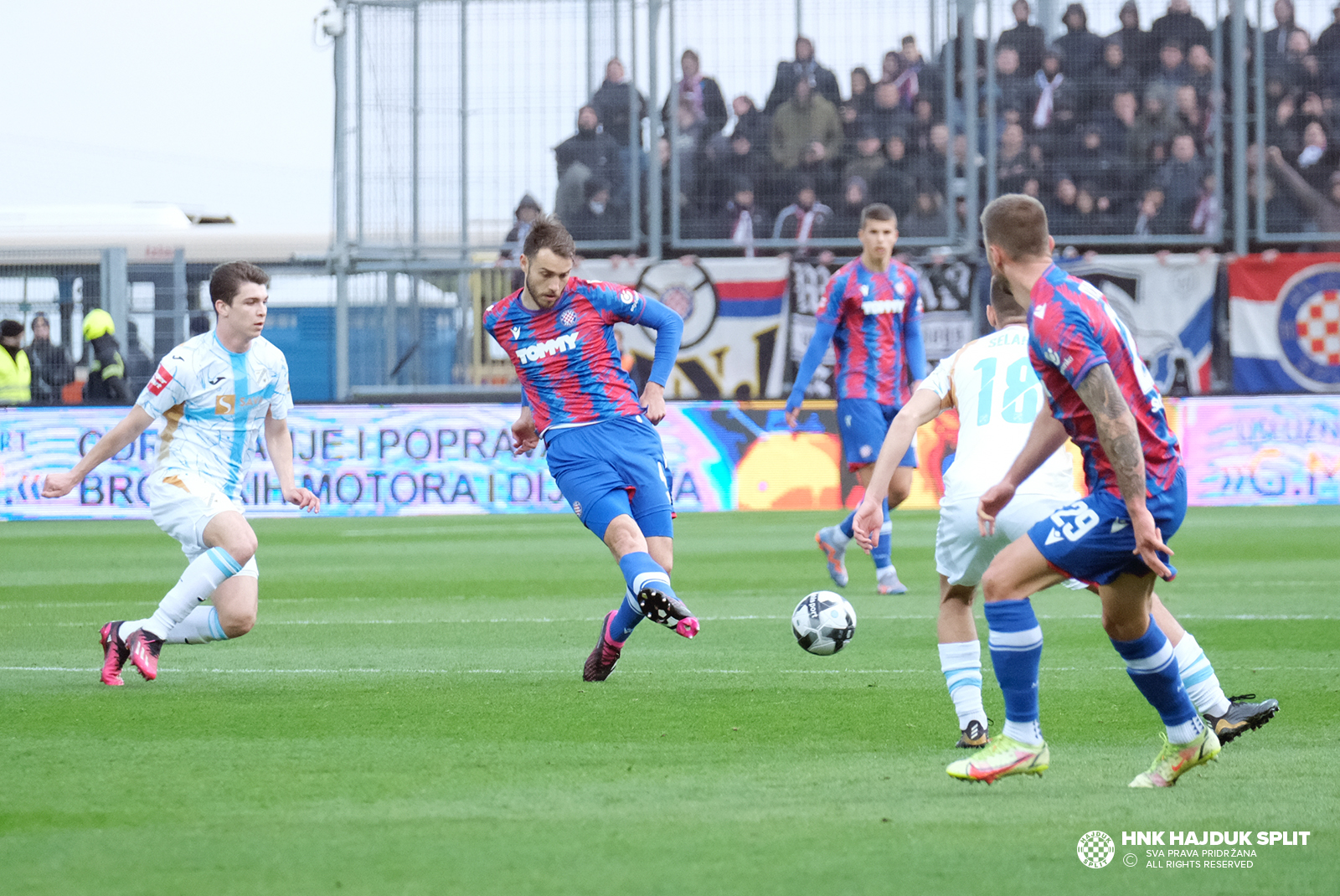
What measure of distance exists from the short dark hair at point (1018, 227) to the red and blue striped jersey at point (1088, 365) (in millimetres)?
90

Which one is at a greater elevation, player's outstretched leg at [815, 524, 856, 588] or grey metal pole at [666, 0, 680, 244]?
grey metal pole at [666, 0, 680, 244]

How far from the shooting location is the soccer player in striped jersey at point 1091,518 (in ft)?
14.7

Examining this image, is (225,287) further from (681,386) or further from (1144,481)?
(681,386)

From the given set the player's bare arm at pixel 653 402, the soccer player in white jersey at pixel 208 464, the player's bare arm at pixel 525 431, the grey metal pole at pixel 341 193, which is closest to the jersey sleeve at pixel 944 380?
the player's bare arm at pixel 653 402

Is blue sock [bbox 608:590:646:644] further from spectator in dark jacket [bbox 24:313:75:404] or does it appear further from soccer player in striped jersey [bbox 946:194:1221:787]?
spectator in dark jacket [bbox 24:313:75:404]

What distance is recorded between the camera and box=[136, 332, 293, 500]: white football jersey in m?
7.20

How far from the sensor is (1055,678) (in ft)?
23.5

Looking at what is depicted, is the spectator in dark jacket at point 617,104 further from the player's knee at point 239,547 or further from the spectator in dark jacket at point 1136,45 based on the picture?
the player's knee at point 239,547

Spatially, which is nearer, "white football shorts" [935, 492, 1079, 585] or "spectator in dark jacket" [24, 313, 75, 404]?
"white football shorts" [935, 492, 1079, 585]

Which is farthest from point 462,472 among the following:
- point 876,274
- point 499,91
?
point 876,274

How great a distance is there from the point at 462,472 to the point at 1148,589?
13757mm

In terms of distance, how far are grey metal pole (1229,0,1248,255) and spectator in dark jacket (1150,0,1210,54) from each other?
354mm

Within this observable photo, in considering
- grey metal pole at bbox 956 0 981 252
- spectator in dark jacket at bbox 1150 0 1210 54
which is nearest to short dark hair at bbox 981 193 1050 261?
grey metal pole at bbox 956 0 981 252

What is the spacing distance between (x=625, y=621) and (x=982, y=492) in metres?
1.95
